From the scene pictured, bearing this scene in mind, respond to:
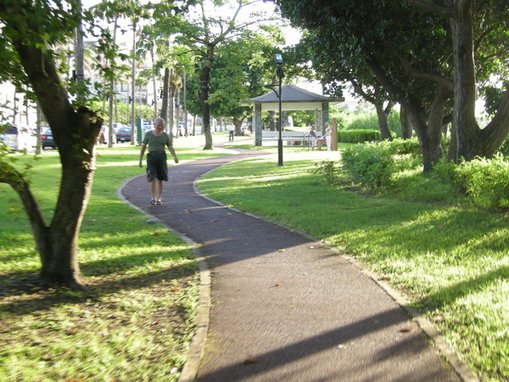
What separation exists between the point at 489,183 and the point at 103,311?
657 centimetres

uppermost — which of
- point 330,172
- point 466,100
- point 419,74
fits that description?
point 419,74

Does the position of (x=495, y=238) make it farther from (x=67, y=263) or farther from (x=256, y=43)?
(x=256, y=43)

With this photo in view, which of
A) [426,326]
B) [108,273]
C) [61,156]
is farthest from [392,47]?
[426,326]

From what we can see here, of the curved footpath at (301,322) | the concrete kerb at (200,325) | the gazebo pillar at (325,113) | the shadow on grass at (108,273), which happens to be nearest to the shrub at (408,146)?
the curved footpath at (301,322)

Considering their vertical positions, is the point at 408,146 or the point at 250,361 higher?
the point at 408,146

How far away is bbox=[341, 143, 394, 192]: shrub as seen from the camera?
41.4 feet

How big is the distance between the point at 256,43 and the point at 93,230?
92.5 ft

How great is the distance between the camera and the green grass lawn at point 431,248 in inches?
170

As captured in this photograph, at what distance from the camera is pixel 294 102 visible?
134 feet

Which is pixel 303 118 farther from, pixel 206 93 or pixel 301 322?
pixel 301 322

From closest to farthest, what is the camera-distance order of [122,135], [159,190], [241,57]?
[159,190]
[241,57]
[122,135]

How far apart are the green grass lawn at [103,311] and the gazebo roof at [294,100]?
33045 mm

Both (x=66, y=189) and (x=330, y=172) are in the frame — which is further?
(x=330, y=172)

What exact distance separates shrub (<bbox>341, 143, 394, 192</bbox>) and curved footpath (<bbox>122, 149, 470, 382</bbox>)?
4.94 meters
